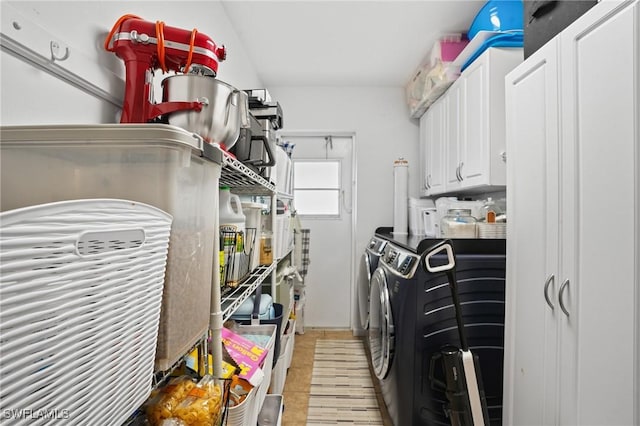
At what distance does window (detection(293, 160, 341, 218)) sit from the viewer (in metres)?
3.39

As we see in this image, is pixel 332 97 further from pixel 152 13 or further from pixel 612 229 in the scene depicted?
pixel 612 229

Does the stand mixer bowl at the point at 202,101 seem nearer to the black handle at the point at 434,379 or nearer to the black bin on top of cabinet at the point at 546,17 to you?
the black bin on top of cabinet at the point at 546,17

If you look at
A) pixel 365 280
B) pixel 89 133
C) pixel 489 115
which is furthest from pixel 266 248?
pixel 365 280

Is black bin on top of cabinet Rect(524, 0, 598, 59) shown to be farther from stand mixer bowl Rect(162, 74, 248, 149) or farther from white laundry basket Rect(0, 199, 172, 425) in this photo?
white laundry basket Rect(0, 199, 172, 425)

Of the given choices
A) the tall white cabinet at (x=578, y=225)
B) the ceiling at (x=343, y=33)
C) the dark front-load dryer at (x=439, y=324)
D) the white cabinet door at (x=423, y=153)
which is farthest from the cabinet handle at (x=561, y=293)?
the white cabinet door at (x=423, y=153)

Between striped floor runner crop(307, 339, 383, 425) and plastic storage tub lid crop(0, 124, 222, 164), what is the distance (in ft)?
6.45

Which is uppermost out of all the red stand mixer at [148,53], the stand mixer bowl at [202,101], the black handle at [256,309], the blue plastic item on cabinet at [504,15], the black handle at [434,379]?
the blue plastic item on cabinet at [504,15]

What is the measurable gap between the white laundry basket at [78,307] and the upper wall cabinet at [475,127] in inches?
76.0

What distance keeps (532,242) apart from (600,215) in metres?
0.30

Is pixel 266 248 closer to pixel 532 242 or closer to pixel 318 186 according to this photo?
pixel 532 242

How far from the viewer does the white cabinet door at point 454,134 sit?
2.22m

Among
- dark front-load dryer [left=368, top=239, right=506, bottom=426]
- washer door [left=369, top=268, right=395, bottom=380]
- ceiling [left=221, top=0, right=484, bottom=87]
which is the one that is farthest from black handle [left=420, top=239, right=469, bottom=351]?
ceiling [left=221, top=0, right=484, bottom=87]

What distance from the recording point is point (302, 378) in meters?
2.35

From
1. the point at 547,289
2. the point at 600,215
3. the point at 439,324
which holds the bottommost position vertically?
the point at 439,324
